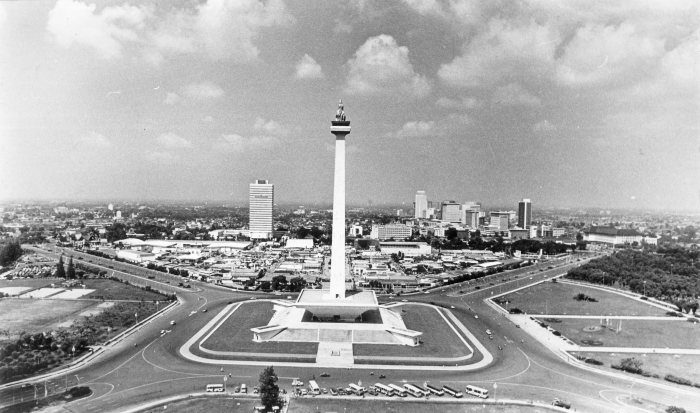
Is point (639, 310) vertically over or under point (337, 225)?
under

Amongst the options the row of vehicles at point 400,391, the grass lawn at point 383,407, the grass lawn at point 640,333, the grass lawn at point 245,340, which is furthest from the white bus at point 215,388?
the grass lawn at point 640,333

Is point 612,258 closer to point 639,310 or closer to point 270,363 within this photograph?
point 639,310

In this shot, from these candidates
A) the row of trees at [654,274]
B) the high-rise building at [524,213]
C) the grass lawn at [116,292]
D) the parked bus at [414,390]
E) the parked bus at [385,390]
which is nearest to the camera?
the parked bus at [414,390]

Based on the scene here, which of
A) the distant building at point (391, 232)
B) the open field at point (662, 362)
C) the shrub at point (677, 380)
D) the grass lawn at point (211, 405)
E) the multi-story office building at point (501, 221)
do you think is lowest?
the grass lawn at point (211, 405)

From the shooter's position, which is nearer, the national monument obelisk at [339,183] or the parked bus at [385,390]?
the parked bus at [385,390]

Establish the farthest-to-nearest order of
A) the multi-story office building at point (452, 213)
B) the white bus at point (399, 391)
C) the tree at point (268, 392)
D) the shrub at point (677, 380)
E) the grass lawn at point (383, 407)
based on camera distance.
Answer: the multi-story office building at point (452, 213), the shrub at point (677, 380), the white bus at point (399, 391), the grass lawn at point (383, 407), the tree at point (268, 392)

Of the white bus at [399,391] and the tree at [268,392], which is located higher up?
the tree at [268,392]

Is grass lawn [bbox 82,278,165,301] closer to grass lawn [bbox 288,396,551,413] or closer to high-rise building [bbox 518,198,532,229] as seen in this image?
grass lawn [bbox 288,396,551,413]

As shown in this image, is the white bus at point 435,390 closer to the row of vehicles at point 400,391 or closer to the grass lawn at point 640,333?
the row of vehicles at point 400,391

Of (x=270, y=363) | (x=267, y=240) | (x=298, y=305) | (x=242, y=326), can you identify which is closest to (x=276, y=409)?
(x=270, y=363)
